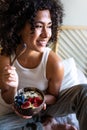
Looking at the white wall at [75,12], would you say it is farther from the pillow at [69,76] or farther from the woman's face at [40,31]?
the woman's face at [40,31]

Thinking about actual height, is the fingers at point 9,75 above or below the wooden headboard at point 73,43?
above

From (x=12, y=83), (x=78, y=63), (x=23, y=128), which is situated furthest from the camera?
(x=78, y=63)

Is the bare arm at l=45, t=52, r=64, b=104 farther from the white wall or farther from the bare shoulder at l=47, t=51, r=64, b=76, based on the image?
the white wall

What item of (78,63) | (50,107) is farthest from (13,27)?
(78,63)

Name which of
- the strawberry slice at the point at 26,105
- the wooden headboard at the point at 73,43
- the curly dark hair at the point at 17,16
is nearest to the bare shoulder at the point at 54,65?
the curly dark hair at the point at 17,16

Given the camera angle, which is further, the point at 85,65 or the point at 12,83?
the point at 85,65

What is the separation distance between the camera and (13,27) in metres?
0.99

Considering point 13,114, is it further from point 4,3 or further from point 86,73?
point 86,73

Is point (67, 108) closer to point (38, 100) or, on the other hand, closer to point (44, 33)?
point (38, 100)

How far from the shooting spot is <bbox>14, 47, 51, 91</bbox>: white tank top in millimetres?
1059

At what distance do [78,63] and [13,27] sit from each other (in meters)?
0.79

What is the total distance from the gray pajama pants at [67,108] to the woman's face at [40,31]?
0.23 m

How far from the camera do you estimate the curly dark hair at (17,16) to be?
938mm

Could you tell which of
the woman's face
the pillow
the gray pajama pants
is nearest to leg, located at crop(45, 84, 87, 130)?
the gray pajama pants
